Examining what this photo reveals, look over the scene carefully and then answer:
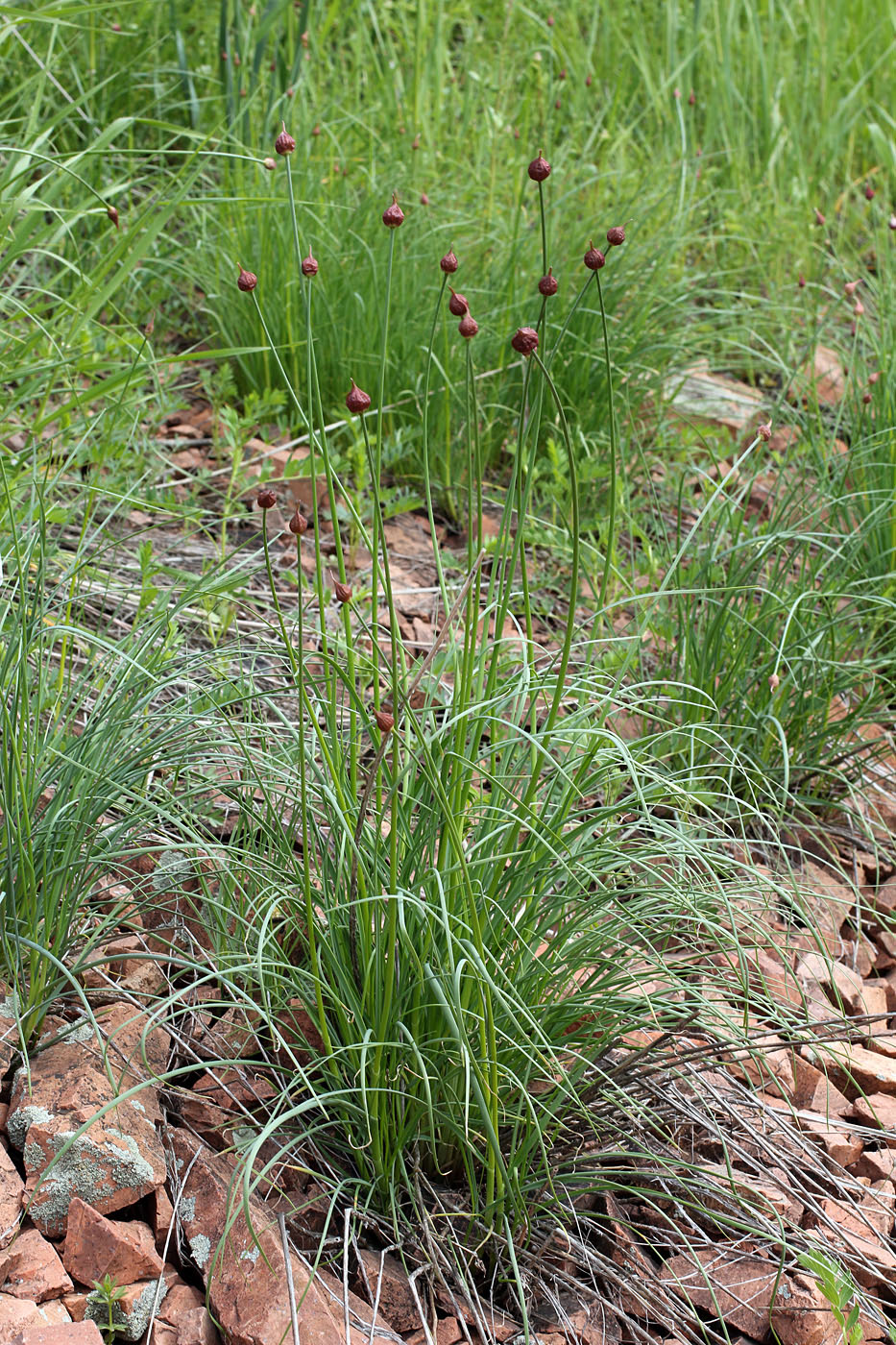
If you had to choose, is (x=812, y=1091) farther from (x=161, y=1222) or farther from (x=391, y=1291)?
(x=161, y=1222)

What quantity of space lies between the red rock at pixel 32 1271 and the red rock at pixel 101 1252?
0.02 metres

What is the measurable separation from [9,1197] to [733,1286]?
84 centimetres

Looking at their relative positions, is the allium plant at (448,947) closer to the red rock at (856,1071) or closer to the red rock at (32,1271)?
the red rock at (32,1271)

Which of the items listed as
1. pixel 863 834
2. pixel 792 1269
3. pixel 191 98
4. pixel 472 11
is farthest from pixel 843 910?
pixel 472 11

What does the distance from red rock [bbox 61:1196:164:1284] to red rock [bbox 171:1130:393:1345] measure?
58 mm

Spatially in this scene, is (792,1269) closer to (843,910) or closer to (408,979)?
(408,979)

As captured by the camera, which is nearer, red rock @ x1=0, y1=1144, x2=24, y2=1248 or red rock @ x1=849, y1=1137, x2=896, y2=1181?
red rock @ x1=0, y1=1144, x2=24, y2=1248

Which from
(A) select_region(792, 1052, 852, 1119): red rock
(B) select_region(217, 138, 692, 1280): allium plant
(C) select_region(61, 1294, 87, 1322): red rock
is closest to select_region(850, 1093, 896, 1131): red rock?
(A) select_region(792, 1052, 852, 1119): red rock

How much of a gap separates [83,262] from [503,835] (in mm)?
2235

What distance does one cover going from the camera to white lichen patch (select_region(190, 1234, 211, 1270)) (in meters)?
1.25

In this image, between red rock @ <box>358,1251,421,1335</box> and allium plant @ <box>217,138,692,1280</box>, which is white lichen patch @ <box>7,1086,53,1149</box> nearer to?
allium plant @ <box>217,138,692,1280</box>

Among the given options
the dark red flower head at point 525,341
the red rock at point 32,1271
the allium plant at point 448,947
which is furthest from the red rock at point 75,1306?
the dark red flower head at point 525,341

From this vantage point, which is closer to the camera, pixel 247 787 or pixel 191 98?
pixel 247 787

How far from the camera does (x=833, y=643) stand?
2127 millimetres
